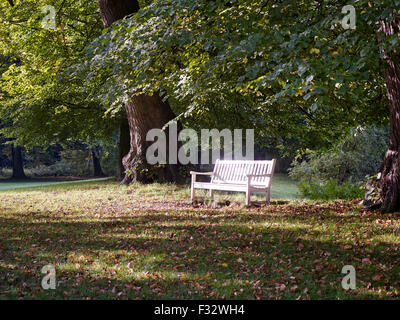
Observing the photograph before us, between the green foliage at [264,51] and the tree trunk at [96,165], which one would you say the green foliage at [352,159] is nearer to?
the green foliage at [264,51]

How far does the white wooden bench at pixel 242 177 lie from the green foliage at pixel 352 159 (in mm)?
6051

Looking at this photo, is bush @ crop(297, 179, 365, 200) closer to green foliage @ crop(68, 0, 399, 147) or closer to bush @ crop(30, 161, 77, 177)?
green foliage @ crop(68, 0, 399, 147)

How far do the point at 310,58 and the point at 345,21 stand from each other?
2.15 feet

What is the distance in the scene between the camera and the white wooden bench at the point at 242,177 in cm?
958

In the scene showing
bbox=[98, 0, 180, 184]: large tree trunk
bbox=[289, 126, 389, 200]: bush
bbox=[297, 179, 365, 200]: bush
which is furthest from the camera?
bbox=[289, 126, 389, 200]: bush

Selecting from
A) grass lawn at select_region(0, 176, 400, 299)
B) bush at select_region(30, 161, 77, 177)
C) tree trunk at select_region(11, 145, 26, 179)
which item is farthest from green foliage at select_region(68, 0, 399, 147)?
bush at select_region(30, 161, 77, 177)

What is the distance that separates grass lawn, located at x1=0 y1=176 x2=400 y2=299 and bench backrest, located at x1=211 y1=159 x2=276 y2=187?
0.92 m

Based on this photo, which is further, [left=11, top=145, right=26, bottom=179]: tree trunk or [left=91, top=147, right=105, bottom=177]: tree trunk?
[left=91, top=147, right=105, bottom=177]: tree trunk

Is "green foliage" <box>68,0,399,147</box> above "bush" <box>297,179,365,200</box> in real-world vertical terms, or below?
above

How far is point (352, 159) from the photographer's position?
620 inches

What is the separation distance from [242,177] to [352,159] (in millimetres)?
7189

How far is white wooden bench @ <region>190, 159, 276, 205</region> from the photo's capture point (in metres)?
9.58

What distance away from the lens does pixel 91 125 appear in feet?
62.7
